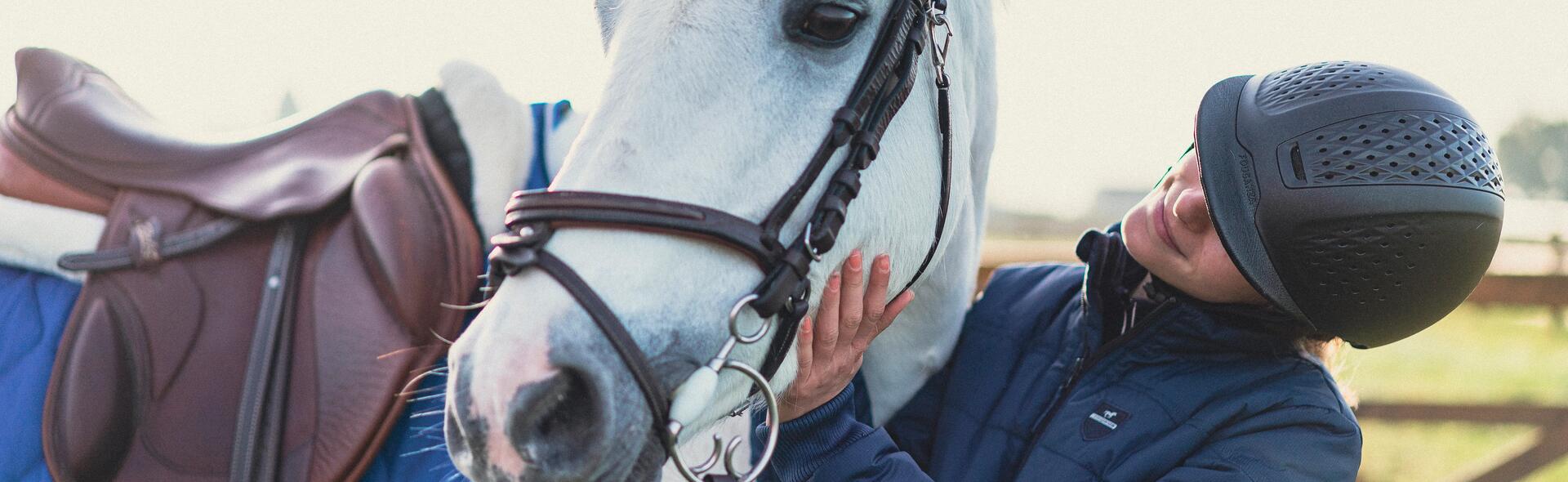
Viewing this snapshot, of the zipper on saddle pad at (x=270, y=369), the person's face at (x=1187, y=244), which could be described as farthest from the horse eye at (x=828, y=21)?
the zipper on saddle pad at (x=270, y=369)

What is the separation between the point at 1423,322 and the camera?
4.64 ft

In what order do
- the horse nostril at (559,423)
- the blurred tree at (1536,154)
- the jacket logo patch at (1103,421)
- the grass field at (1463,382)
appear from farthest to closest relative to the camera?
the blurred tree at (1536,154), the grass field at (1463,382), the jacket logo patch at (1103,421), the horse nostril at (559,423)

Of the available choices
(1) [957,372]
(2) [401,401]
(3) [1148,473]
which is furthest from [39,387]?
(3) [1148,473]

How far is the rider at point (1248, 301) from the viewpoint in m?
1.29

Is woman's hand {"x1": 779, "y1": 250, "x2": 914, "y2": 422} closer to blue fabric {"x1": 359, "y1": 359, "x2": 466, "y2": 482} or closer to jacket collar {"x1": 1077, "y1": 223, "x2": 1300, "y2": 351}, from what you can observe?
jacket collar {"x1": 1077, "y1": 223, "x2": 1300, "y2": 351}

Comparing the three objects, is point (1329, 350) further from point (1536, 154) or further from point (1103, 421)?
point (1536, 154)

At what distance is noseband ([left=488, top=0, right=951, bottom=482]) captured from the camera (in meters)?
1.01

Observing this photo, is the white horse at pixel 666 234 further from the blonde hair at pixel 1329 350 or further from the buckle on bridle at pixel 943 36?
the blonde hair at pixel 1329 350

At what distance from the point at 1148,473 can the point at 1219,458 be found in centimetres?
10

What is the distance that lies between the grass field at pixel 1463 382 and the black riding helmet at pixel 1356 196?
3.61 meters

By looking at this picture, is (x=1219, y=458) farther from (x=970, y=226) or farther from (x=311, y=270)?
(x=311, y=270)

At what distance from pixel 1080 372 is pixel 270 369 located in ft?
4.51

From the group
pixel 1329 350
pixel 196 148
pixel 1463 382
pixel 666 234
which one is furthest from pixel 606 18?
pixel 1463 382

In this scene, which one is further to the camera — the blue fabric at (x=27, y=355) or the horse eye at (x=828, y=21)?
the blue fabric at (x=27, y=355)
